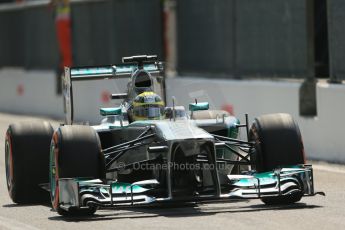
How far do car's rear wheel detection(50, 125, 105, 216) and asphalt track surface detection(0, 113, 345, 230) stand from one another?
33cm

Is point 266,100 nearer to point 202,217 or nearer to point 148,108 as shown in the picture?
point 148,108

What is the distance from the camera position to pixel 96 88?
80.3 feet

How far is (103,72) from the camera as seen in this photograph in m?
14.2

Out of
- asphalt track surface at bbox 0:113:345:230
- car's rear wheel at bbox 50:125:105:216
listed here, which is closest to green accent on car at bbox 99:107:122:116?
asphalt track surface at bbox 0:113:345:230

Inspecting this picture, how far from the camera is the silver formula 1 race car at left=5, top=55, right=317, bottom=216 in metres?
10.8

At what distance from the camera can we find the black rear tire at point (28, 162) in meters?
12.2

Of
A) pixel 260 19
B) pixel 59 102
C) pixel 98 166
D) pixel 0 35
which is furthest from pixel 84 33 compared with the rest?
pixel 98 166

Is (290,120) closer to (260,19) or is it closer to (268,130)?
(268,130)

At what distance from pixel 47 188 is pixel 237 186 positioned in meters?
2.06

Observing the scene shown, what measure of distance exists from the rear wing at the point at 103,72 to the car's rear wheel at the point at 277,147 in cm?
215

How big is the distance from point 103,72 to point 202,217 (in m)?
3.94

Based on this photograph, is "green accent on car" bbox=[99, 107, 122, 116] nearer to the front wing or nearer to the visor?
the visor

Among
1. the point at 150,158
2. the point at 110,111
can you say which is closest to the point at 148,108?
the point at 110,111

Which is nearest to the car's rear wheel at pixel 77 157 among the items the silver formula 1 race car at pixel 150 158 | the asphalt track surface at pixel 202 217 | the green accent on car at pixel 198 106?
the silver formula 1 race car at pixel 150 158
